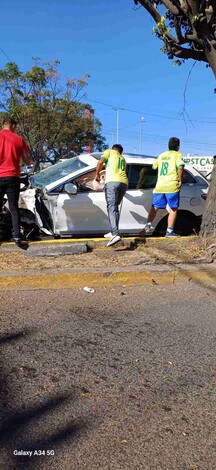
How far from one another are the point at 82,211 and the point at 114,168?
962mm

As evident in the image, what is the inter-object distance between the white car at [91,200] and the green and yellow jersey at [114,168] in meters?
0.59

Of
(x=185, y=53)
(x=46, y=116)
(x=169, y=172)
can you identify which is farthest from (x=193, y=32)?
(x=46, y=116)

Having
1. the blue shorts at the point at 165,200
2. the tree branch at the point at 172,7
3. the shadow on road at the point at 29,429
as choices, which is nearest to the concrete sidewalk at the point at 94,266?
the blue shorts at the point at 165,200

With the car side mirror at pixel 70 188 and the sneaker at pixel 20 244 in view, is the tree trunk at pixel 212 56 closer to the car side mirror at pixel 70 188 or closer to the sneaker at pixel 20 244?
the car side mirror at pixel 70 188

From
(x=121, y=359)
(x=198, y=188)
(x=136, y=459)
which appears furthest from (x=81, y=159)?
(x=136, y=459)

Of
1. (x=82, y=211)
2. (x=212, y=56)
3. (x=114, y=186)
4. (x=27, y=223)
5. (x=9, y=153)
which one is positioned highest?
(x=212, y=56)

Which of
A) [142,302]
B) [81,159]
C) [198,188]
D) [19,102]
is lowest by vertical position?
[142,302]

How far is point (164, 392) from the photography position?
3.00 meters

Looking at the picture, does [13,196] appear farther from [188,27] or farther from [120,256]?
[188,27]

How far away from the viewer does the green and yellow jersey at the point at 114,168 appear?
6.45 meters

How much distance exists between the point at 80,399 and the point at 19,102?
92.7ft

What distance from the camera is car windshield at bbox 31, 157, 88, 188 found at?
733cm

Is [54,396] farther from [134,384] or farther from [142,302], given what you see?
[142,302]

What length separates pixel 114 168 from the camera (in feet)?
21.2
